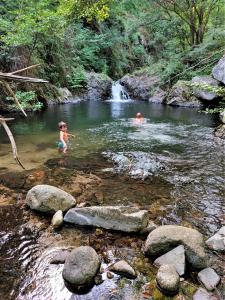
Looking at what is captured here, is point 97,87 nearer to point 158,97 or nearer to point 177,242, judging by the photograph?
point 158,97

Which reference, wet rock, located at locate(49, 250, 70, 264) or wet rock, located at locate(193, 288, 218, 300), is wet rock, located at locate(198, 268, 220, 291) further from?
wet rock, located at locate(49, 250, 70, 264)

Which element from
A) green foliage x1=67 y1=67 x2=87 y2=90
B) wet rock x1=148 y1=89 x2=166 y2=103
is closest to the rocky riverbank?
green foliage x1=67 y1=67 x2=87 y2=90

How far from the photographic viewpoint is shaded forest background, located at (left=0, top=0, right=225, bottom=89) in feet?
49.0

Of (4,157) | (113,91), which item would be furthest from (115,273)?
(113,91)

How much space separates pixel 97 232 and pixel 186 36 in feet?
79.5

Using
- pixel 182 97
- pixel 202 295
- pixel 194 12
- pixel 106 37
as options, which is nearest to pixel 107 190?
pixel 202 295

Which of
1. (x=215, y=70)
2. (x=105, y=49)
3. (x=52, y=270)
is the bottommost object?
(x=52, y=270)

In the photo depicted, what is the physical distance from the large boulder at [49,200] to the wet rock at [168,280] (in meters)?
2.12

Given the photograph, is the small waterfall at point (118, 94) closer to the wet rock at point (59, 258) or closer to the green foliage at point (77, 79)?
the green foliage at point (77, 79)

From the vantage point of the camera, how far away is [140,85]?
27344 millimetres

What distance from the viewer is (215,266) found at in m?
3.53

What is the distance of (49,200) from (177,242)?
2236 millimetres

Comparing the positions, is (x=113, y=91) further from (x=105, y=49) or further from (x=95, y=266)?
(x=95, y=266)

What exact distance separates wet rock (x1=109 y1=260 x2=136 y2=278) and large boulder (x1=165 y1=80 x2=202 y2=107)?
1889 cm
